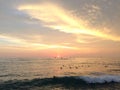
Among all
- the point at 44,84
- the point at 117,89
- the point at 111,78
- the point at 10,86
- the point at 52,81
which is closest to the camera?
the point at 117,89

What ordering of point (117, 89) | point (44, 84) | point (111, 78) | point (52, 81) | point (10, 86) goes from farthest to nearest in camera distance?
point (111, 78), point (52, 81), point (44, 84), point (10, 86), point (117, 89)

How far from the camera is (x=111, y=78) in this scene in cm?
4031

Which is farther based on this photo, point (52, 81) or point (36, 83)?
point (52, 81)

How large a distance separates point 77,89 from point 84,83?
654cm

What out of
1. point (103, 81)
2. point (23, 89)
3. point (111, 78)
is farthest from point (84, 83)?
point (23, 89)

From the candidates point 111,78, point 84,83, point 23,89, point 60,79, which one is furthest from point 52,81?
point 111,78

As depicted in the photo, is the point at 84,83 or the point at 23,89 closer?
the point at 23,89

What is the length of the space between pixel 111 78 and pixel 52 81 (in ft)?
40.7

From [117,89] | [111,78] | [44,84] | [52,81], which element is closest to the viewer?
[117,89]

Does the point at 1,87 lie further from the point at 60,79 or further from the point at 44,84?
the point at 60,79

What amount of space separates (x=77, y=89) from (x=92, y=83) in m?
7.79

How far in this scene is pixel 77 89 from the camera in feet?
98.6

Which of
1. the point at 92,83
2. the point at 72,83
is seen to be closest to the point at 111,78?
the point at 92,83

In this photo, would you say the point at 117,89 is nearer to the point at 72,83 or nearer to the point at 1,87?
the point at 72,83
